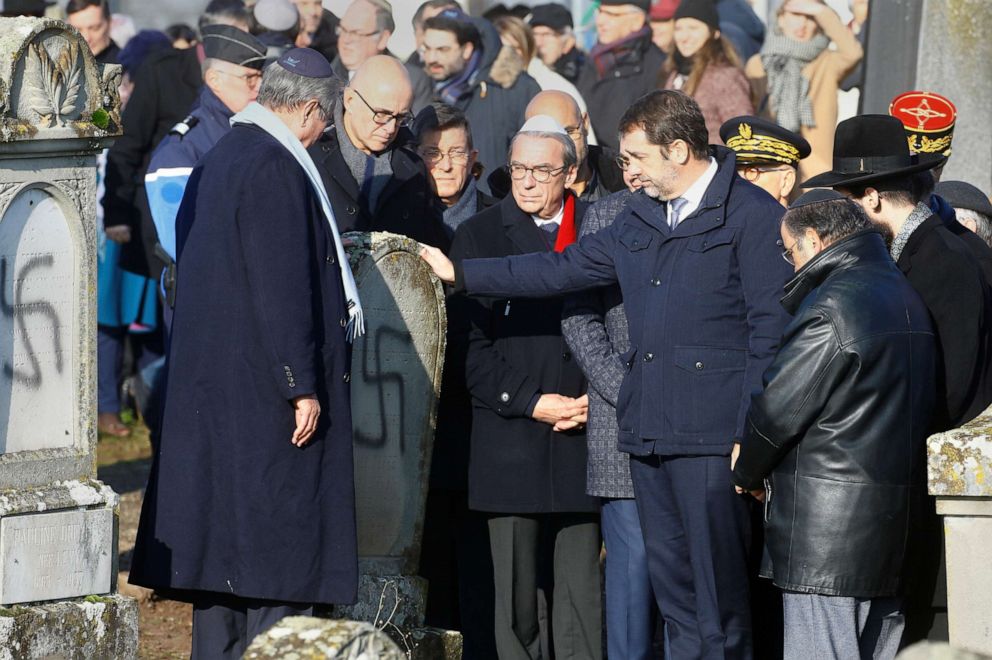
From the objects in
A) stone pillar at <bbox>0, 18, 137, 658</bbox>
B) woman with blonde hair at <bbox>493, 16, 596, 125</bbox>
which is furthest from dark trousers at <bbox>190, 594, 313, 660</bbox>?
woman with blonde hair at <bbox>493, 16, 596, 125</bbox>

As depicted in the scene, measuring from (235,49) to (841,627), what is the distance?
3.64 meters

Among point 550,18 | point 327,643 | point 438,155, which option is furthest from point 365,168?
point 550,18

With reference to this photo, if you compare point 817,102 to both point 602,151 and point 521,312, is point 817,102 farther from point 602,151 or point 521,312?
point 521,312

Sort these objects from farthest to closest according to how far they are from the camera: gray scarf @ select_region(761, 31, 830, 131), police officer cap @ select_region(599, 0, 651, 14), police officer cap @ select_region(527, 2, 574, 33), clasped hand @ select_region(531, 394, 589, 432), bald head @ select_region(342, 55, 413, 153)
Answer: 1. police officer cap @ select_region(527, 2, 574, 33)
2. police officer cap @ select_region(599, 0, 651, 14)
3. gray scarf @ select_region(761, 31, 830, 131)
4. bald head @ select_region(342, 55, 413, 153)
5. clasped hand @ select_region(531, 394, 589, 432)

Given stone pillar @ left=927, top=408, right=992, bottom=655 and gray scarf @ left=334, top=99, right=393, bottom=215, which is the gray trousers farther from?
gray scarf @ left=334, top=99, right=393, bottom=215

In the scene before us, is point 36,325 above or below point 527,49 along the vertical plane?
below

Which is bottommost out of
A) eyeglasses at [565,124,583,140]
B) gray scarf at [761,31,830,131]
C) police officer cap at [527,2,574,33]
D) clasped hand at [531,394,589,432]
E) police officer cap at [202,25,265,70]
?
clasped hand at [531,394,589,432]

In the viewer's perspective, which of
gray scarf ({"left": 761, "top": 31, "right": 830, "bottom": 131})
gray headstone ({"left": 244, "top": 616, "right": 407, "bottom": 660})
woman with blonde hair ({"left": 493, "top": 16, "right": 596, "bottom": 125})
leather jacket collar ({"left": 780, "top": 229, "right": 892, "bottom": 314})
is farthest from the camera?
gray scarf ({"left": 761, "top": 31, "right": 830, "bottom": 131})

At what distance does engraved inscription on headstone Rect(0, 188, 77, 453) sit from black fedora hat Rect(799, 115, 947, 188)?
2.24 metres

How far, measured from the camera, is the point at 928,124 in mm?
5570

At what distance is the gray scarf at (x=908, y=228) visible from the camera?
4.60 metres

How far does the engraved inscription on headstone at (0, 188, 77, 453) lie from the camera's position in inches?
159

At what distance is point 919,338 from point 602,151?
2498mm

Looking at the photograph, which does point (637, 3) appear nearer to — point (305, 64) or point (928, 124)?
point (928, 124)
